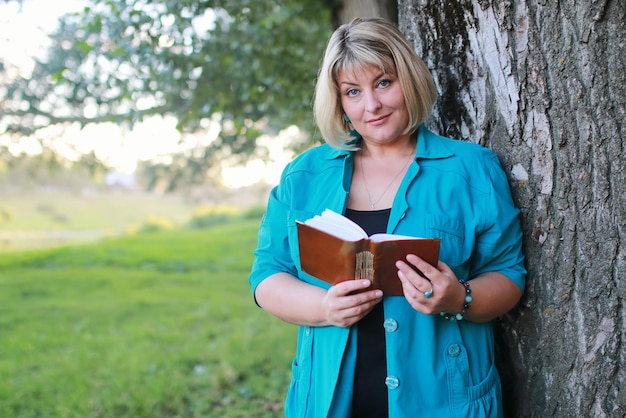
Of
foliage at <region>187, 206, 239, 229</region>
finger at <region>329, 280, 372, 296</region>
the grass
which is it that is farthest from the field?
foliage at <region>187, 206, 239, 229</region>

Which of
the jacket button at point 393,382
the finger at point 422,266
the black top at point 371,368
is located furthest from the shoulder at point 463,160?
the jacket button at point 393,382

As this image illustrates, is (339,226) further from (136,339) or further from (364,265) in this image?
(136,339)

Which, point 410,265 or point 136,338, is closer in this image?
point 410,265

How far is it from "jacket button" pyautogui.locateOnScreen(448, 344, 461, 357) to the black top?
8.4 inches

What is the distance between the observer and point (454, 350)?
6.26 ft

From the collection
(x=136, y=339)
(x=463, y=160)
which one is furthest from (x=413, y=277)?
(x=136, y=339)

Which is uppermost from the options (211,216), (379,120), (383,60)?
(383,60)

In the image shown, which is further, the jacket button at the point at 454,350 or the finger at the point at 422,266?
the jacket button at the point at 454,350

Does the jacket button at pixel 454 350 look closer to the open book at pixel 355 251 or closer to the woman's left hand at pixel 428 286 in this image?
the woman's left hand at pixel 428 286

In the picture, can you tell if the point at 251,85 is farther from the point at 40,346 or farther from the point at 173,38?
the point at 40,346

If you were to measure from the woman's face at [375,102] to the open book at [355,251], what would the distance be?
45 centimetres

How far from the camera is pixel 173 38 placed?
4.78 metres

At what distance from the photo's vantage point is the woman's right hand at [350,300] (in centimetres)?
175

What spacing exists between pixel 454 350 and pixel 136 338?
5.35 m
